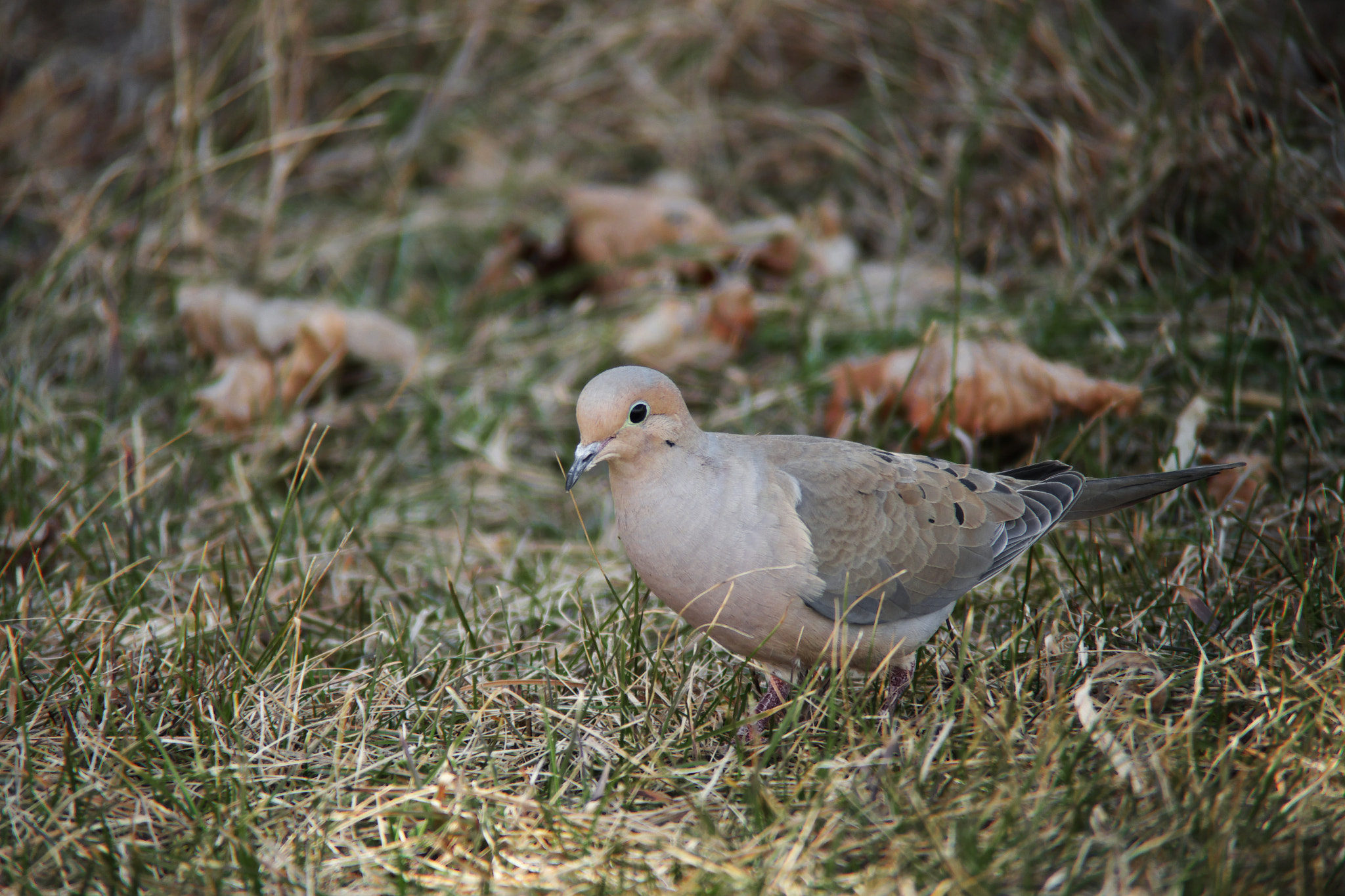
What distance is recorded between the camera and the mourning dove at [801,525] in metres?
2.58

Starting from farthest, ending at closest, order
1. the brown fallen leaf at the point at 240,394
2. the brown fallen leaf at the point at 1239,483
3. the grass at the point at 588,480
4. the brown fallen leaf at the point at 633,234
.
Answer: the brown fallen leaf at the point at 633,234 < the brown fallen leaf at the point at 240,394 < the brown fallen leaf at the point at 1239,483 < the grass at the point at 588,480

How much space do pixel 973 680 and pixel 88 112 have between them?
5979 millimetres

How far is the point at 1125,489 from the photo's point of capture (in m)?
2.99

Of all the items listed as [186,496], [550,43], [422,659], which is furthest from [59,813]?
[550,43]

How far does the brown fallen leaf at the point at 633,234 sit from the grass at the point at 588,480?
377mm

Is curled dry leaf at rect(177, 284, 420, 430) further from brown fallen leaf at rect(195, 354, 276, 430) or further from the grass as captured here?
the grass

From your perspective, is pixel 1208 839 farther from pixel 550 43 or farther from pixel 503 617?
pixel 550 43

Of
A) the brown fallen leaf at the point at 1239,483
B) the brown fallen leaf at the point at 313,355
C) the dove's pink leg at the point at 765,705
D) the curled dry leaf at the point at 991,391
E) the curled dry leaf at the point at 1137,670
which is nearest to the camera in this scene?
the curled dry leaf at the point at 1137,670

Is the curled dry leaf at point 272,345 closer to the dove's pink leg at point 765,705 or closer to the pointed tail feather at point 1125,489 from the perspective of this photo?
the dove's pink leg at point 765,705

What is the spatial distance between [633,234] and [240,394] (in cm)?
202

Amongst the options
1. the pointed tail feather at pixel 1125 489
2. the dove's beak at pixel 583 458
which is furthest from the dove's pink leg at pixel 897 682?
the dove's beak at pixel 583 458

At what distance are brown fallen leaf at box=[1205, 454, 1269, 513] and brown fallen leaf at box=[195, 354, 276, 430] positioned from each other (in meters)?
3.45

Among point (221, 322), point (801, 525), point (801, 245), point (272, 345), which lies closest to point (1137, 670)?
point (801, 525)

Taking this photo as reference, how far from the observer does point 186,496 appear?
149 inches
